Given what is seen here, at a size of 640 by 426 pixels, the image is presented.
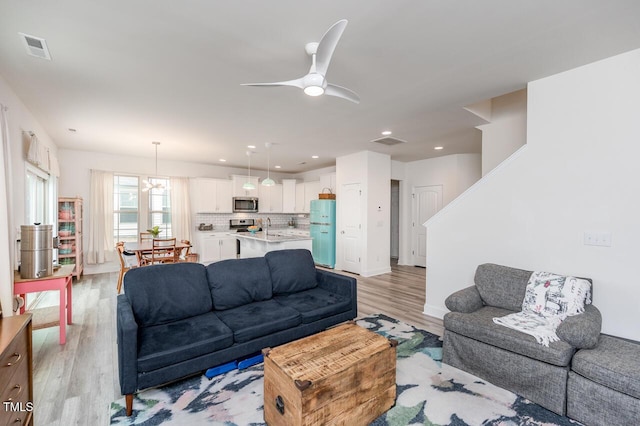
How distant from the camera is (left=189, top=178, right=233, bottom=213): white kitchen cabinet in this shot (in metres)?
7.38

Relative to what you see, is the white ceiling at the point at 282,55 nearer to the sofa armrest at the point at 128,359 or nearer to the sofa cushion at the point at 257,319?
the sofa armrest at the point at 128,359

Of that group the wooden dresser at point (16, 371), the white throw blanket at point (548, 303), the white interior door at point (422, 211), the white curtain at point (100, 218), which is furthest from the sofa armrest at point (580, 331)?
the white curtain at point (100, 218)

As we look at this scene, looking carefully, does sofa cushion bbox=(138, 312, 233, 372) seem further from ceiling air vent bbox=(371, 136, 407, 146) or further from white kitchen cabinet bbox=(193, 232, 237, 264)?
white kitchen cabinet bbox=(193, 232, 237, 264)

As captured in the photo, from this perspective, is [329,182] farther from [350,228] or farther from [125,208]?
[125,208]

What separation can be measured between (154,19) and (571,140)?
3721 mm

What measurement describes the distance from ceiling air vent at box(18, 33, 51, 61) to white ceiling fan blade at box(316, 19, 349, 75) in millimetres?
2193

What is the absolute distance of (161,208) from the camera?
7.07 metres

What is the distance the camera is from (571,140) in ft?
9.00

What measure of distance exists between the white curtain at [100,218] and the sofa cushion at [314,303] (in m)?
5.25

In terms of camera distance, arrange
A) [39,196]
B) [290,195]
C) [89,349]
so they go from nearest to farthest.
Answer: [89,349] → [39,196] → [290,195]

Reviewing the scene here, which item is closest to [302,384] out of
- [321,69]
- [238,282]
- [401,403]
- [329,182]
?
[401,403]

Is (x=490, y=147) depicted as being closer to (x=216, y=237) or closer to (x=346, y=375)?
(x=346, y=375)

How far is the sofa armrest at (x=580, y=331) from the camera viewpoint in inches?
77.4

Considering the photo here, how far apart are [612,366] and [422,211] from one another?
546 cm
